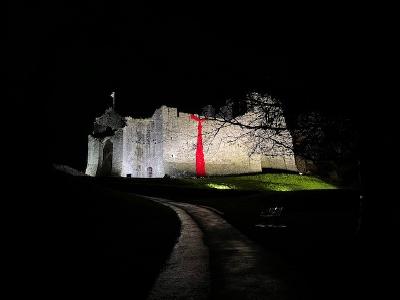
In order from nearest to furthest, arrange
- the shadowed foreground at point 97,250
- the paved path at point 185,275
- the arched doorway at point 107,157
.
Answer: the shadowed foreground at point 97,250 → the paved path at point 185,275 → the arched doorway at point 107,157

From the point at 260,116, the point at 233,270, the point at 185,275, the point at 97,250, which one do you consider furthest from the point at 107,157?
the point at 185,275

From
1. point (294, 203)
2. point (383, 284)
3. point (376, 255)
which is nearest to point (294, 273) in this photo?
point (383, 284)

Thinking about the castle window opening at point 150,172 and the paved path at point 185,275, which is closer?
the paved path at point 185,275

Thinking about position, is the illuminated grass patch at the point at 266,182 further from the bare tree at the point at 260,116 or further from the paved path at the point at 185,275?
the paved path at the point at 185,275

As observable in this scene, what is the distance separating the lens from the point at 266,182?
39.0 metres

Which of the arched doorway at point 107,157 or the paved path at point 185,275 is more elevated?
the arched doorway at point 107,157

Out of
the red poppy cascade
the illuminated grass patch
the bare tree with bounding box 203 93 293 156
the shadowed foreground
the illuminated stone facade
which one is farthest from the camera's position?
the red poppy cascade

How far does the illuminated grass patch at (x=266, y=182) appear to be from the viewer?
33556mm

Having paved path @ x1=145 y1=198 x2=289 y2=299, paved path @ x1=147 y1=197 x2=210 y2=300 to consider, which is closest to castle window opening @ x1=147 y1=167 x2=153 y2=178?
paved path @ x1=145 y1=198 x2=289 y2=299

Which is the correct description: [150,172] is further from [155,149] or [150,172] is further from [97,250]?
[97,250]

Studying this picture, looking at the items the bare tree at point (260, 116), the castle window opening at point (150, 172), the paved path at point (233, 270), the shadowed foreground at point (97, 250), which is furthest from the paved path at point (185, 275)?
the castle window opening at point (150, 172)

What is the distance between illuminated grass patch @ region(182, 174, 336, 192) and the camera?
33556 mm

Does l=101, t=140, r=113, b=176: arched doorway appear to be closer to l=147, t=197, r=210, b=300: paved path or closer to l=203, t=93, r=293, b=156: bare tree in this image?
l=203, t=93, r=293, b=156: bare tree

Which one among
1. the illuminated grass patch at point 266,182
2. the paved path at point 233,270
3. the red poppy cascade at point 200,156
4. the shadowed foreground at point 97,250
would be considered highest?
the red poppy cascade at point 200,156
